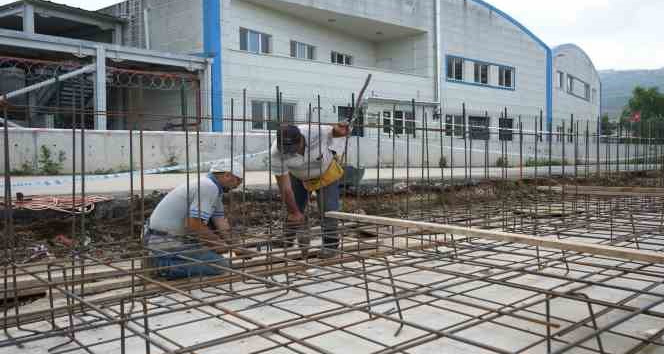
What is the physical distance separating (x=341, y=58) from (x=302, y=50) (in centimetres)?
217

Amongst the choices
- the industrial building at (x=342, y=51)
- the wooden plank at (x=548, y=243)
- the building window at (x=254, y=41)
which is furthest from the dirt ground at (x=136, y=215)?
the building window at (x=254, y=41)

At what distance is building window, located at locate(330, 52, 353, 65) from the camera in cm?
1905

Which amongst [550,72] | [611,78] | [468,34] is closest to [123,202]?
[468,34]

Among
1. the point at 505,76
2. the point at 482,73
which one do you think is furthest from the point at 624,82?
the point at 482,73

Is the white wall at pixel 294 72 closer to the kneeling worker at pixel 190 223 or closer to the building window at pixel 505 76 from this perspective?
the building window at pixel 505 76

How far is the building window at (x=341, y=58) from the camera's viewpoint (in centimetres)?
1905

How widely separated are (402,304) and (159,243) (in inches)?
66.1

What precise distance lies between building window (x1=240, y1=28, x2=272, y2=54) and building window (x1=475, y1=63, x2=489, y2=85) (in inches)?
362

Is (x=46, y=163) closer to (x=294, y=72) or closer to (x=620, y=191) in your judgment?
(x=294, y=72)

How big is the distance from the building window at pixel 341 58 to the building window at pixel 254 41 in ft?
9.93

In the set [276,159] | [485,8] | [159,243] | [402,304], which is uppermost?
[485,8]

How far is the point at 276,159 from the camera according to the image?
4.76 m

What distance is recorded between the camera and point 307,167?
16.1 ft

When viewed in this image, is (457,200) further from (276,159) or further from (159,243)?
(159,243)
